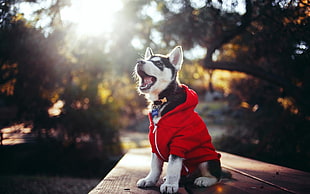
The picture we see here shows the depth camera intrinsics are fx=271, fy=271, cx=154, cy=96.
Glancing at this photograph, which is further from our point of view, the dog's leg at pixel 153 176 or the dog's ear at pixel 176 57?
the dog's ear at pixel 176 57

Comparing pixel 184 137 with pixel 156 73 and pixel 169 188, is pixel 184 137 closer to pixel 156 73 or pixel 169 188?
pixel 169 188

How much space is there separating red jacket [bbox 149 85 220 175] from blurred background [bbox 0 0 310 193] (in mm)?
1965

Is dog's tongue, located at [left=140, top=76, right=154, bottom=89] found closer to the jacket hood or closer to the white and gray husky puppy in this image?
the white and gray husky puppy

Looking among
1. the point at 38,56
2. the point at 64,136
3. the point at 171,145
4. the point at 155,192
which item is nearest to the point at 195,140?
the point at 171,145

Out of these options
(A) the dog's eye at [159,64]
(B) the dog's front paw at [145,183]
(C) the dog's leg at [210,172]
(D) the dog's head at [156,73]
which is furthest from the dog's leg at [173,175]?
(A) the dog's eye at [159,64]

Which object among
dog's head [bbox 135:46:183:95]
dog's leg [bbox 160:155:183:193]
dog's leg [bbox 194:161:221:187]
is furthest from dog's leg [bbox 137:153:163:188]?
dog's head [bbox 135:46:183:95]

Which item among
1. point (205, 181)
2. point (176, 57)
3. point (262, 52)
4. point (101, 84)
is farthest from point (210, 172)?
point (101, 84)

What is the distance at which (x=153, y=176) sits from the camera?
2.62m

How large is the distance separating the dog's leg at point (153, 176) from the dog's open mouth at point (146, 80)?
680 mm

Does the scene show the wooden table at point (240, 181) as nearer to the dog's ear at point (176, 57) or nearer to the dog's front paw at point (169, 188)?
the dog's front paw at point (169, 188)

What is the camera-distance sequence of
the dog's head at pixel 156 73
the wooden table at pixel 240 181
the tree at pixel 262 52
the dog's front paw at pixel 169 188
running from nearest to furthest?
the dog's front paw at pixel 169 188
the wooden table at pixel 240 181
the dog's head at pixel 156 73
the tree at pixel 262 52

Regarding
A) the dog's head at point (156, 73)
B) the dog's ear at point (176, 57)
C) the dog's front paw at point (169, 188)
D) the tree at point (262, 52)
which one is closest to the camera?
the dog's front paw at point (169, 188)

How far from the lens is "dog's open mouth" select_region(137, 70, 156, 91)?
260 cm

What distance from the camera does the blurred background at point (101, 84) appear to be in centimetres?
467
